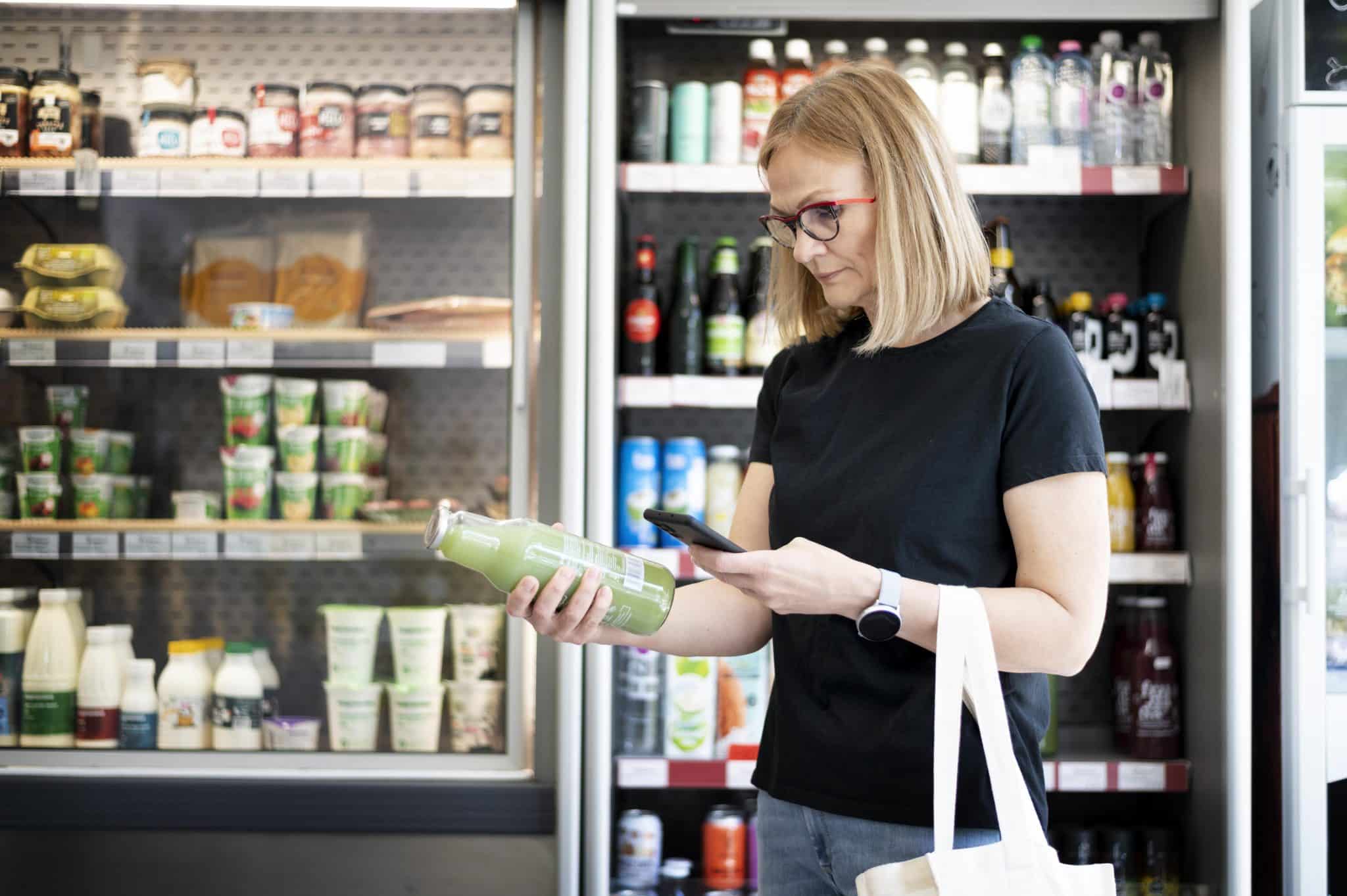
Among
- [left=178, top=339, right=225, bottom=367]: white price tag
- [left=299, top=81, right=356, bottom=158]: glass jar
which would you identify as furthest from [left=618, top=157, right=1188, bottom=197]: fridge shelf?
[left=178, top=339, right=225, bottom=367]: white price tag

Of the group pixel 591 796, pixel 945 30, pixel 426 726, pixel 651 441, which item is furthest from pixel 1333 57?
pixel 426 726

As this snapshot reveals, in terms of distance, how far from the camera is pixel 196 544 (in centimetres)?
233

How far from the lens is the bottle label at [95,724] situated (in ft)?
7.97

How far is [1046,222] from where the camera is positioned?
9.04 ft

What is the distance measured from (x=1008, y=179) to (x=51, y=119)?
6.64 ft

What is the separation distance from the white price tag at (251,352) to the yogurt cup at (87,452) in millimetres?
469

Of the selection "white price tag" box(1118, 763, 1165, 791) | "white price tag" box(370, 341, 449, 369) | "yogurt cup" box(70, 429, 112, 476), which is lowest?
"white price tag" box(1118, 763, 1165, 791)

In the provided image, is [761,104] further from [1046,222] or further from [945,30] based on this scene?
[1046,222]

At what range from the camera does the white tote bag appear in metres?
1.05

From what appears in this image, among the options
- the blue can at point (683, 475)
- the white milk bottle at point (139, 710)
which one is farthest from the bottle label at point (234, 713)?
the blue can at point (683, 475)

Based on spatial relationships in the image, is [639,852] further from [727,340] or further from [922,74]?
[922,74]

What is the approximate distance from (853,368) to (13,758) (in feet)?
6.56

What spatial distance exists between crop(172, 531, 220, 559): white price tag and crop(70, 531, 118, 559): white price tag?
0.12 m

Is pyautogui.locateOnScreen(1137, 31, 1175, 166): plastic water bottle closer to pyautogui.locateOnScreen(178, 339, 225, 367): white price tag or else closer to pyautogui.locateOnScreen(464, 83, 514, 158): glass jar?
pyautogui.locateOnScreen(464, 83, 514, 158): glass jar
